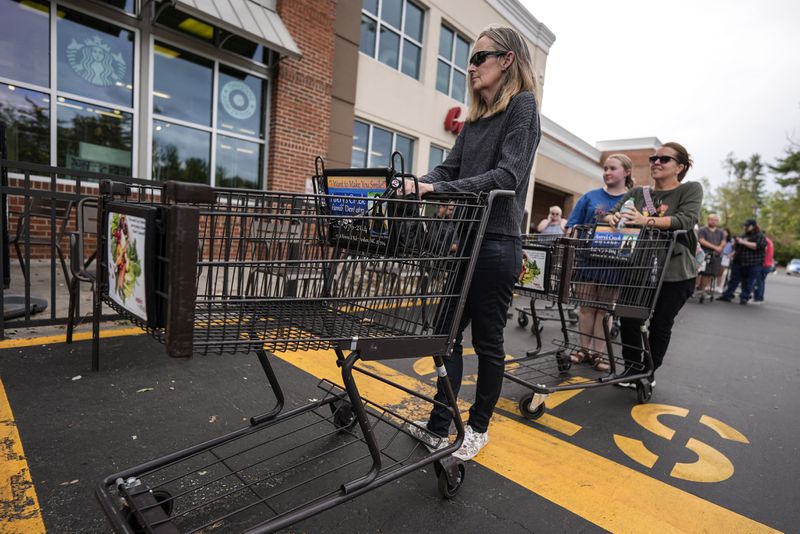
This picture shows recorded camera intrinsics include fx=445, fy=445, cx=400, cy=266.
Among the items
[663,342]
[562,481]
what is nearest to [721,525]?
[562,481]

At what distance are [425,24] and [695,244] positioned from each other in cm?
1020

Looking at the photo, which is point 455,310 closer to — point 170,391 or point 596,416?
point 596,416

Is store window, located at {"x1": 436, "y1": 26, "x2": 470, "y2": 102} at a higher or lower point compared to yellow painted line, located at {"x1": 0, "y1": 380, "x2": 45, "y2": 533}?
higher

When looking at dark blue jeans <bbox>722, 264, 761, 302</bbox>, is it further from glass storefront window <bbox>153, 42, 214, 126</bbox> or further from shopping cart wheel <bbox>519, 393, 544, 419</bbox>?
glass storefront window <bbox>153, 42, 214, 126</bbox>

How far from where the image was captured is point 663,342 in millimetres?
3613

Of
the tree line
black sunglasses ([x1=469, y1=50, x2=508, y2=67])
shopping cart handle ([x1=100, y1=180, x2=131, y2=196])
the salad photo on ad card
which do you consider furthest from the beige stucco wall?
the tree line

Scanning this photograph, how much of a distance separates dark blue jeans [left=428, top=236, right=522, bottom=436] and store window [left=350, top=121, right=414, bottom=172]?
830 centimetres

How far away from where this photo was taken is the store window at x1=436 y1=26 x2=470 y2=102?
12370 millimetres

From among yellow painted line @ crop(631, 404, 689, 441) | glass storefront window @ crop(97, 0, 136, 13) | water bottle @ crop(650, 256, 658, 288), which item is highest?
glass storefront window @ crop(97, 0, 136, 13)

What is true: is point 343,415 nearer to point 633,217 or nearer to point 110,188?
point 110,188

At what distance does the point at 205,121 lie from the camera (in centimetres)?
784

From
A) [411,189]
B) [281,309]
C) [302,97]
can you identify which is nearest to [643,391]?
[411,189]

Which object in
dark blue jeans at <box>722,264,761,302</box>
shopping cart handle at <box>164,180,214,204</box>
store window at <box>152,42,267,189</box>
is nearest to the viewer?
shopping cart handle at <box>164,180,214,204</box>

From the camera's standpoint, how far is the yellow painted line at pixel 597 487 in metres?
2.01
